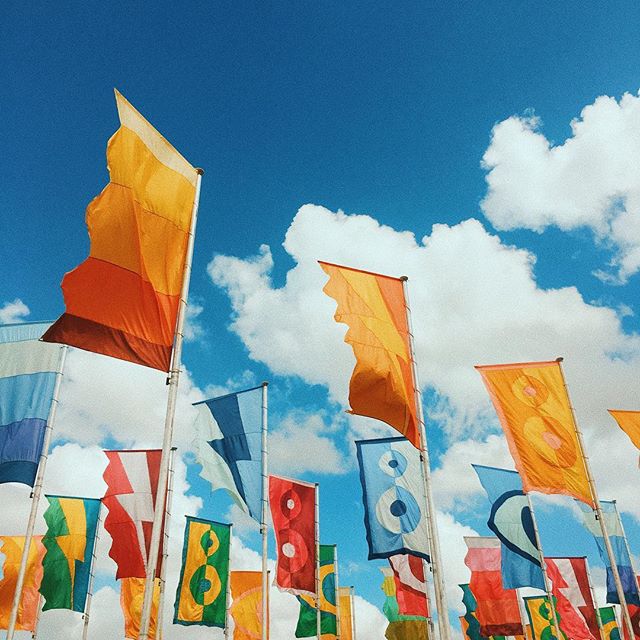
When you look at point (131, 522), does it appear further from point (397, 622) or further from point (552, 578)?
point (552, 578)

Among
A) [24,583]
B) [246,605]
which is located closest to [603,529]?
[246,605]

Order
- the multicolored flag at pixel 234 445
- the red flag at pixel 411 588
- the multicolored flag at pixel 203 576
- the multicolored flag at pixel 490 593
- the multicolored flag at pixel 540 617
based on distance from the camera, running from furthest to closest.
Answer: the multicolored flag at pixel 540 617 < the multicolored flag at pixel 490 593 < the multicolored flag at pixel 203 576 < the red flag at pixel 411 588 < the multicolored flag at pixel 234 445

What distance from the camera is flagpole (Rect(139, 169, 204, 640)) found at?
9188 millimetres

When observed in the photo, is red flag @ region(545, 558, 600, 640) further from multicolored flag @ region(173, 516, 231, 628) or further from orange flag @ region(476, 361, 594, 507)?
multicolored flag @ region(173, 516, 231, 628)

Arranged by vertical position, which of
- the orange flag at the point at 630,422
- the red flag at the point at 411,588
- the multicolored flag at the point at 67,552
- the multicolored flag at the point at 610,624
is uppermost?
the orange flag at the point at 630,422

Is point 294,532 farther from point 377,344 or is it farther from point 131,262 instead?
point 131,262

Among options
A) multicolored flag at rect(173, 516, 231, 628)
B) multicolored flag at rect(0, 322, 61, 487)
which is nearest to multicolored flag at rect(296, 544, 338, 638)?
multicolored flag at rect(173, 516, 231, 628)

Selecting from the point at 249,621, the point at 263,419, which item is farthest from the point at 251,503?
the point at 249,621

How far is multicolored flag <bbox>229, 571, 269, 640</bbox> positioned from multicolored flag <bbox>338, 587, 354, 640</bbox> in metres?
11.5

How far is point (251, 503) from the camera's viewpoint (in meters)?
20.8

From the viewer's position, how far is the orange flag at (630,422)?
19.1m

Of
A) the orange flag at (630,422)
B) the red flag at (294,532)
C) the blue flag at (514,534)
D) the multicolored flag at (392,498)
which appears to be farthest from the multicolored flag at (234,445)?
the orange flag at (630,422)

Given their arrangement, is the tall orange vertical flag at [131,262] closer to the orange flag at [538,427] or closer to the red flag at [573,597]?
the orange flag at [538,427]

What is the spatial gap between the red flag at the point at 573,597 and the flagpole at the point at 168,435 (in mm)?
24868
